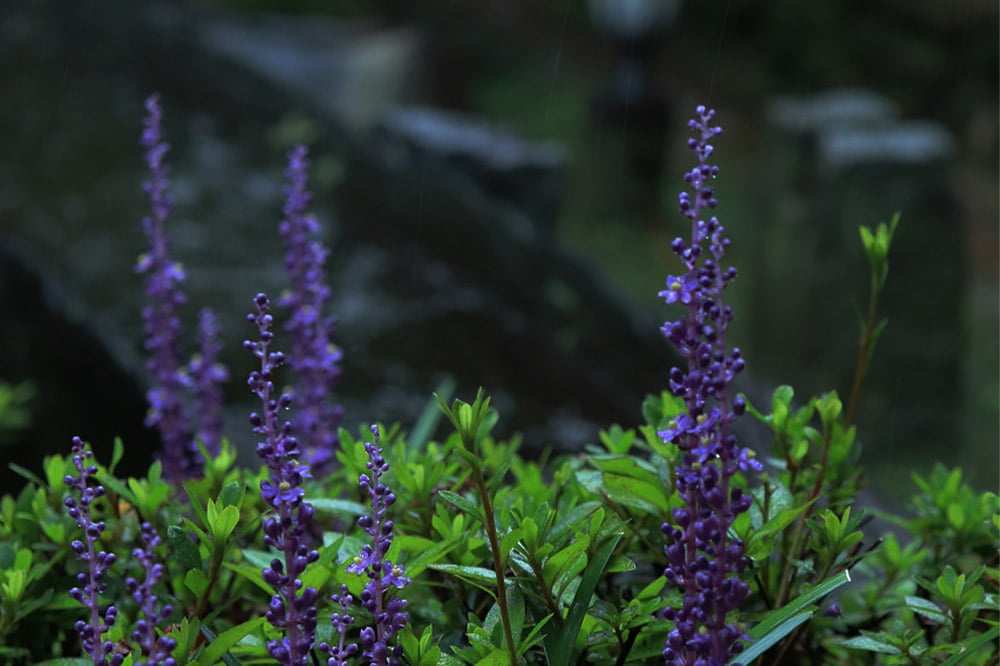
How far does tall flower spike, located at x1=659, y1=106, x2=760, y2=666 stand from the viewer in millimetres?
1167

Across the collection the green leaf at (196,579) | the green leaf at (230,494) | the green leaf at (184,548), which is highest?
the green leaf at (230,494)

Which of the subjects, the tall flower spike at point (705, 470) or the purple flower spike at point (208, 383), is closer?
the tall flower spike at point (705, 470)

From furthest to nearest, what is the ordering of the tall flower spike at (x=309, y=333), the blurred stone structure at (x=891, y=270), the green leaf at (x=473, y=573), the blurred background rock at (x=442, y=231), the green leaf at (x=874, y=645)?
1. the blurred stone structure at (x=891, y=270)
2. the blurred background rock at (x=442, y=231)
3. the tall flower spike at (x=309, y=333)
4. the green leaf at (x=874, y=645)
5. the green leaf at (x=473, y=573)

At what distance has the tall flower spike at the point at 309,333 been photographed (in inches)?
78.9

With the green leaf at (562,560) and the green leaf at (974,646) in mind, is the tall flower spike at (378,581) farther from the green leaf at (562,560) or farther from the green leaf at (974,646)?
the green leaf at (974,646)

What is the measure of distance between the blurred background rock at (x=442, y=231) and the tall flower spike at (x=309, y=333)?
805mm

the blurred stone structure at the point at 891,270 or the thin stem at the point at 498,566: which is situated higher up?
the thin stem at the point at 498,566

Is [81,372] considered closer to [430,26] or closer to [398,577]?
[398,577]

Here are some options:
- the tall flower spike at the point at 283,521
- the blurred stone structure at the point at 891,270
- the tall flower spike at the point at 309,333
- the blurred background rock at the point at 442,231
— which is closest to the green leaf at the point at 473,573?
the tall flower spike at the point at 283,521

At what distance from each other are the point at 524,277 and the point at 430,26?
35.0 feet

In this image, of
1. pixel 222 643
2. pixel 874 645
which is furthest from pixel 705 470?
pixel 222 643

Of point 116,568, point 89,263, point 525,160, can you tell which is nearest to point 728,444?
point 116,568

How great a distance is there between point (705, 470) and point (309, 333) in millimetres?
1074

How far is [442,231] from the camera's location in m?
4.13
